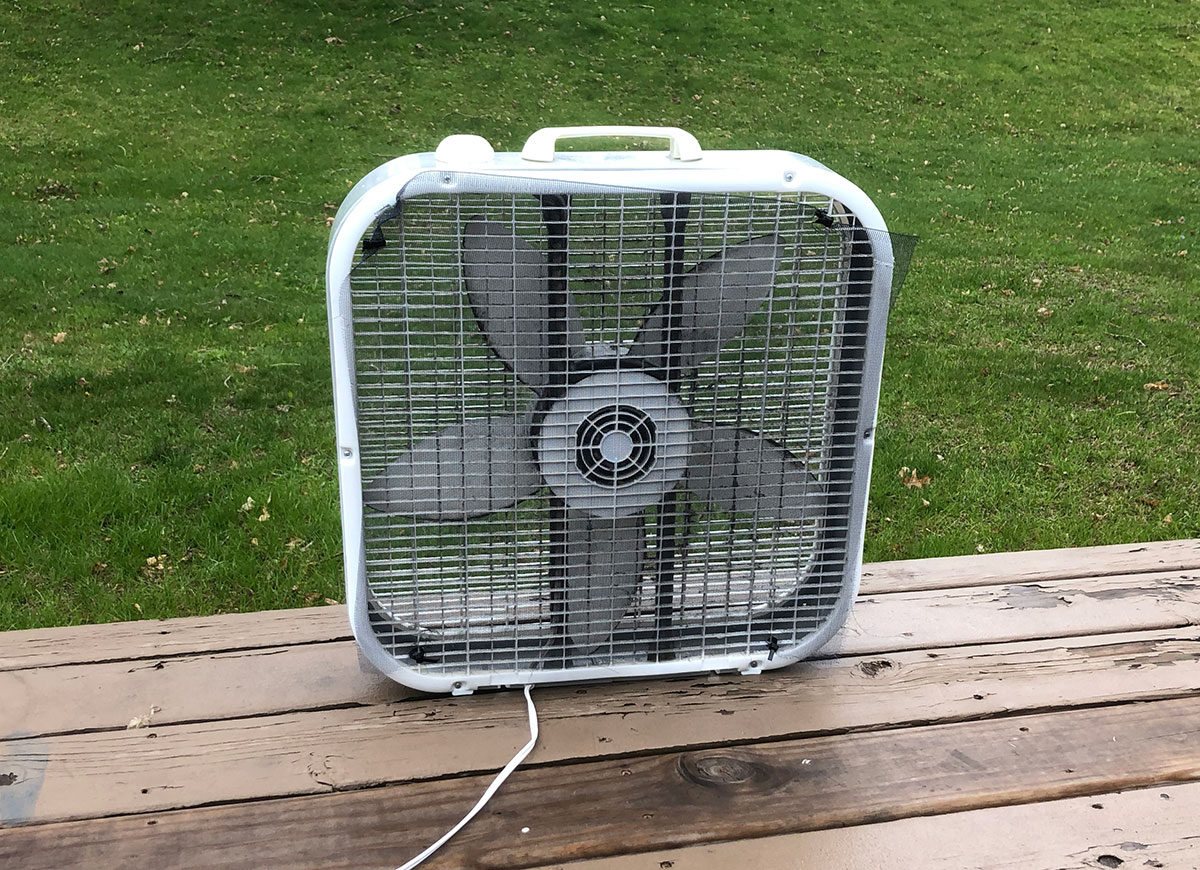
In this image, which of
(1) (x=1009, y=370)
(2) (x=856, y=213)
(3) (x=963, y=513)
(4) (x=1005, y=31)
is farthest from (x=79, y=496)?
(4) (x=1005, y=31)

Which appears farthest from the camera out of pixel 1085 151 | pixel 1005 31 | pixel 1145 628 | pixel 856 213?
pixel 1005 31

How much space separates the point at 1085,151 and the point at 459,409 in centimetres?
1020

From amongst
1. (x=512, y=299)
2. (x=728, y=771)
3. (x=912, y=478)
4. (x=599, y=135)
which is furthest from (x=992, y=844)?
(x=912, y=478)

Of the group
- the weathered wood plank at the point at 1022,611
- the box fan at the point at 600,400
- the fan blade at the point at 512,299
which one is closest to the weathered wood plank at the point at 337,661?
the weathered wood plank at the point at 1022,611

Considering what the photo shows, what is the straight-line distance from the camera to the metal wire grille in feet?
4.73

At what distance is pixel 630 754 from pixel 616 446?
1.65 ft

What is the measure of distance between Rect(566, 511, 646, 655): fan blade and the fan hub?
3 centimetres

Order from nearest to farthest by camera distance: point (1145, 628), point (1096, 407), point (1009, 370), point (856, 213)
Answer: point (856, 213) → point (1145, 628) → point (1096, 407) → point (1009, 370)

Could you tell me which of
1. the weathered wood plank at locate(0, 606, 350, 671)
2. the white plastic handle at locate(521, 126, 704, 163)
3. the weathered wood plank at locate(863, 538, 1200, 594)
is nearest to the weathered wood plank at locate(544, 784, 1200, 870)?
the weathered wood plank at locate(863, 538, 1200, 594)

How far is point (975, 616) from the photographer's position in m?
1.97

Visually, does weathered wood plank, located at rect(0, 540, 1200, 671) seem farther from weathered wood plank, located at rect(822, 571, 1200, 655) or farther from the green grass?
the green grass

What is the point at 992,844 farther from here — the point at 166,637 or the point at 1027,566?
the point at 166,637

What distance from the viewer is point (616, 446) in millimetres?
1549

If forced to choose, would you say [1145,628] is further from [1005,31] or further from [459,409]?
[1005,31]
